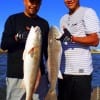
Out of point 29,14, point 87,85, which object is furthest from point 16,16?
point 87,85

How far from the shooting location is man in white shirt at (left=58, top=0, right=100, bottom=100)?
7863 millimetres

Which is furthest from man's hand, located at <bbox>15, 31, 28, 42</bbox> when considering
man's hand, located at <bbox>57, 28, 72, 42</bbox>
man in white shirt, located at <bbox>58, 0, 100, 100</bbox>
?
man in white shirt, located at <bbox>58, 0, 100, 100</bbox>

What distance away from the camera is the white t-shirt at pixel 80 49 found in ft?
25.9

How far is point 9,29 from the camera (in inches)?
290

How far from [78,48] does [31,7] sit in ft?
3.86

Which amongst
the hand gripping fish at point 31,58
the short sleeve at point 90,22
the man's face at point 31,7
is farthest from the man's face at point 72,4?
the hand gripping fish at point 31,58

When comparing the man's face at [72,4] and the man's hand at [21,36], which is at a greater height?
the man's face at [72,4]

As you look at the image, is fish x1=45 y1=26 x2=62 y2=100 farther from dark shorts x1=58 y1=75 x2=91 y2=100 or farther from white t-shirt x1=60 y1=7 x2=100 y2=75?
dark shorts x1=58 y1=75 x2=91 y2=100

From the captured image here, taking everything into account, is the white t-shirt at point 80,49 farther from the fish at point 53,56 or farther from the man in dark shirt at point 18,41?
the man in dark shirt at point 18,41

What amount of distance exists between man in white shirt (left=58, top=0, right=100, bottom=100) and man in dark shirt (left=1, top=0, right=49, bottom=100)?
0.57 m

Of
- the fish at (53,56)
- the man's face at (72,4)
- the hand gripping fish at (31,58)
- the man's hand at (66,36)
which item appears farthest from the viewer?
the man's face at (72,4)

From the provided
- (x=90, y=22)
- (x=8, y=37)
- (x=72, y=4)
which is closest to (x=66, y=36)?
(x=90, y=22)

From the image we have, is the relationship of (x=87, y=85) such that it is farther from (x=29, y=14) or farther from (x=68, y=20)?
(x=29, y=14)

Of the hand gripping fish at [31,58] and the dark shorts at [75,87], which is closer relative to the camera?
the hand gripping fish at [31,58]
